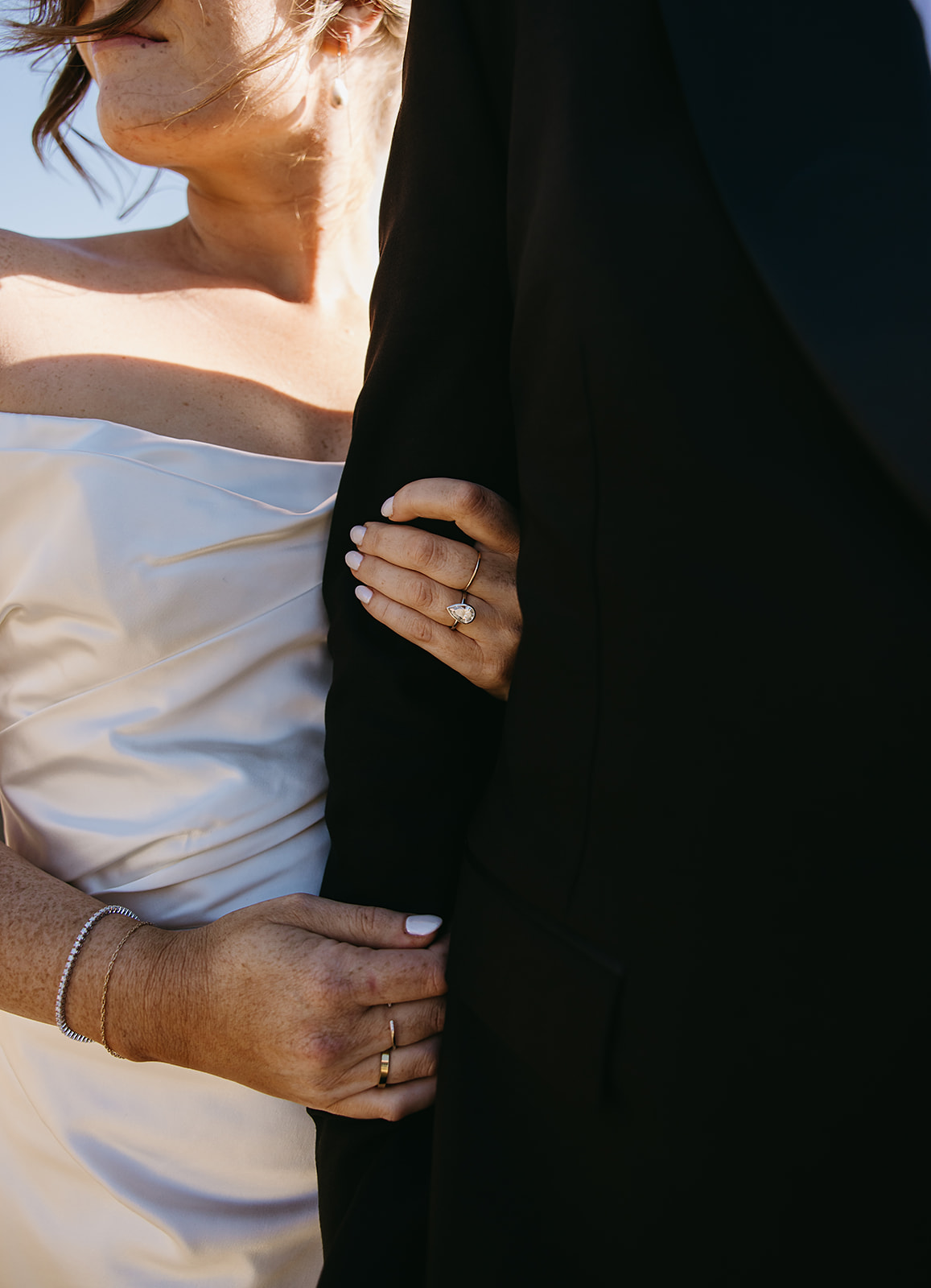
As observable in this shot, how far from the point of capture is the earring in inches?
54.2

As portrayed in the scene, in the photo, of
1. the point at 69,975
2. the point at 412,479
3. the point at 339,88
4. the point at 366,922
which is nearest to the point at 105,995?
the point at 69,975

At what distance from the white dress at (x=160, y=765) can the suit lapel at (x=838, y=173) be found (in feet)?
2.30

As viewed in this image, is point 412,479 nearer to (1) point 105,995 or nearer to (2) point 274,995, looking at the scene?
(2) point 274,995

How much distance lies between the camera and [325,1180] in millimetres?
917

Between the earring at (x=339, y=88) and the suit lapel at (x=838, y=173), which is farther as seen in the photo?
the earring at (x=339, y=88)

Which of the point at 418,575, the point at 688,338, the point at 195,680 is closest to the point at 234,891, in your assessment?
the point at 195,680

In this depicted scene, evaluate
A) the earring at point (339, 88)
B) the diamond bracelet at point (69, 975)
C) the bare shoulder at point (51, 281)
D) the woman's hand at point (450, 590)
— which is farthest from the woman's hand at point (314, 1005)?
the earring at point (339, 88)

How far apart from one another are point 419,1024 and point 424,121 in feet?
2.98

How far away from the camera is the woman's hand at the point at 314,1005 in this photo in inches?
35.1

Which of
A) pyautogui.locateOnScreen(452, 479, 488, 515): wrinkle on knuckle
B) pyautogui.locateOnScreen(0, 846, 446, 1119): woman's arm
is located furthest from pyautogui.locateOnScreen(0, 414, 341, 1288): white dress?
pyautogui.locateOnScreen(452, 479, 488, 515): wrinkle on knuckle

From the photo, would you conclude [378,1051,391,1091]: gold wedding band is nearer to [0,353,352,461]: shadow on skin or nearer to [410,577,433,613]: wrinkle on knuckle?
[410,577,433,613]: wrinkle on knuckle

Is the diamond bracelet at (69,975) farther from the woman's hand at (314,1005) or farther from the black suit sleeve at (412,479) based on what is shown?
the black suit sleeve at (412,479)

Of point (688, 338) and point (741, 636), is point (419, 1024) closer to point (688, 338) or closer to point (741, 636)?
point (741, 636)

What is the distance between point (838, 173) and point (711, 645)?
0.33m
